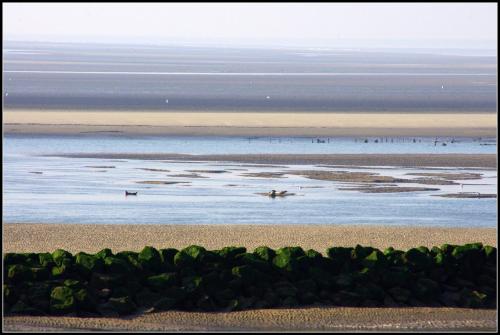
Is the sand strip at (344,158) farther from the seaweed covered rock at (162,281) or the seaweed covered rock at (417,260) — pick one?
the seaweed covered rock at (162,281)

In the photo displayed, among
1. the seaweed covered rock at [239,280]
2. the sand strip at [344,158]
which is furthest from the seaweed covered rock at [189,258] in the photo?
the sand strip at [344,158]

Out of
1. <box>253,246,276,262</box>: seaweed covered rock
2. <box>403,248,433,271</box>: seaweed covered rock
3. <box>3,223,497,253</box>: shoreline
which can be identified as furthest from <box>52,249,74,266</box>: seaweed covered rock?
<box>403,248,433,271</box>: seaweed covered rock

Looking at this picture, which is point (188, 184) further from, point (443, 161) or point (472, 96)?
point (472, 96)

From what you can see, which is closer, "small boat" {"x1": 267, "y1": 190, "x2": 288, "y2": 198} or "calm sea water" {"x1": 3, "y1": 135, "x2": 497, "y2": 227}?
"calm sea water" {"x1": 3, "y1": 135, "x2": 497, "y2": 227}

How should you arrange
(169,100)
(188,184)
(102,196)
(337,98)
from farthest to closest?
(337,98)
(169,100)
(188,184)
(102,196)

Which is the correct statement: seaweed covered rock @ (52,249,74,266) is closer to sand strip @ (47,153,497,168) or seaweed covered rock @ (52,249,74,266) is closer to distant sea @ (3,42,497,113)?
sand strip @ (47,153,497,168)

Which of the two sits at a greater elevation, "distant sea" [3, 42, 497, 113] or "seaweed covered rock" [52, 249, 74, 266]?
"distant sea" [3, 42, 497, 113]

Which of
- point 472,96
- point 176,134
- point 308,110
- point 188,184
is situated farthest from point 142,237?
point 472,96
